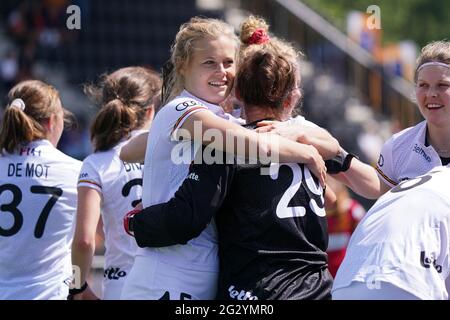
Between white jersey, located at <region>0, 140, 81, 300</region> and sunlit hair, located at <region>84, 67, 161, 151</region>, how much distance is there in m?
0.26

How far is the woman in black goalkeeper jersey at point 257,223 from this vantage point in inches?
138

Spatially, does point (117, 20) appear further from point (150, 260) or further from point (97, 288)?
point (150, 260)

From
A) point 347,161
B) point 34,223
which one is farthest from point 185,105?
point 34,223

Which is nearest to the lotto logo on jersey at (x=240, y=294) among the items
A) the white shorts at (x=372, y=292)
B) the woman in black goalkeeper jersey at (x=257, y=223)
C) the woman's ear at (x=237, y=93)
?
the woman in black goalkeeper jersey at (x=257, y=223)

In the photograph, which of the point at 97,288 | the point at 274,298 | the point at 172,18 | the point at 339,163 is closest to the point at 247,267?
the point at 274,298

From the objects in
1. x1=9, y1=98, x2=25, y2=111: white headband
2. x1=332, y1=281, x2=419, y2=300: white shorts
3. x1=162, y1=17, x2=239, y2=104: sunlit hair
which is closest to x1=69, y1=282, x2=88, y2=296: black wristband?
x1=9, y1=98, x2=25, y2=111: white headband

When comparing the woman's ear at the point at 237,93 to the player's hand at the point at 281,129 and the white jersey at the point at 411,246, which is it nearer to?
the player's hand at the point at 281,129

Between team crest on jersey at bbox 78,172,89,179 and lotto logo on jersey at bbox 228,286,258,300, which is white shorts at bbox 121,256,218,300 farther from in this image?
team crest on jersey at bbox 78,172,89,179

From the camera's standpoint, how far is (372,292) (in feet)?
10.5

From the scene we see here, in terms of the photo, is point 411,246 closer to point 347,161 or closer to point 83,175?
point 347,161

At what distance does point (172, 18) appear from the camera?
15.4 metres

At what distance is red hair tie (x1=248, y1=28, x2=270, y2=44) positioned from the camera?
13.2ft

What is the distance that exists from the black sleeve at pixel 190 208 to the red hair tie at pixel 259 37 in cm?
71
